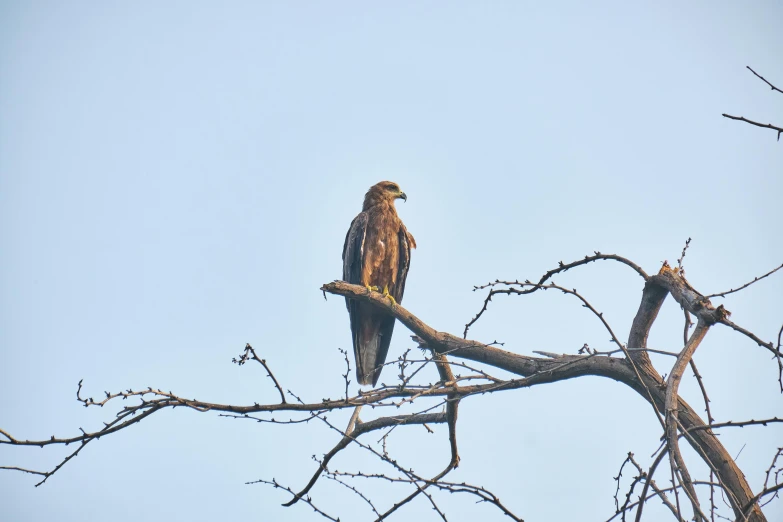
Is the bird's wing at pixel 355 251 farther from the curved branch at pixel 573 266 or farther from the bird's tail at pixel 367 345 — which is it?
the curved branch at pixel 573 266

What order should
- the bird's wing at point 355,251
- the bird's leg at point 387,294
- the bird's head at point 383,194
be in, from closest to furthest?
1. the bird's leg at point 387,294
2. the bird's wing at point 355,251
3. the bird's head at point 383,194

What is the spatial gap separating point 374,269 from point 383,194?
1.18 m

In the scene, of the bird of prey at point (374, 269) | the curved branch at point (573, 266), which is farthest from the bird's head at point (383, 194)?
the curved branch at point (573, 266)

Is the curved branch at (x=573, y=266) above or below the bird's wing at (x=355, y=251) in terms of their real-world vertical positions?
below

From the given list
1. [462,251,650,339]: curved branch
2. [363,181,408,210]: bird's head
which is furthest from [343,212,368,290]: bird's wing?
[462,251,650,339]: curved branch

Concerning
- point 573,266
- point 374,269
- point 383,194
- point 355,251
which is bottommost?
point 573,266

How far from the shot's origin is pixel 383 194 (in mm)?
8031

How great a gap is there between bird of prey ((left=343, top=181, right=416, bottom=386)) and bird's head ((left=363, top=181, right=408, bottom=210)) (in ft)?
0.39

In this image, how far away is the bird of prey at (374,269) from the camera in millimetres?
6969

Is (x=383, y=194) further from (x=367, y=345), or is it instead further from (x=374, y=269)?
(x=367, y=345)

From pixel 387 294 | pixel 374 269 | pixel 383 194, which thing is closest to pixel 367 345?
pixel 374 269

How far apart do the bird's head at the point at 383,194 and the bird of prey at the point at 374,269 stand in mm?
118

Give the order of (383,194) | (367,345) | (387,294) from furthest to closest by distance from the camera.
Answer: (383,194) → (367,345) → (387,294)

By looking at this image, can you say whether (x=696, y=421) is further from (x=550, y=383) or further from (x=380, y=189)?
(x=380, y=189)
